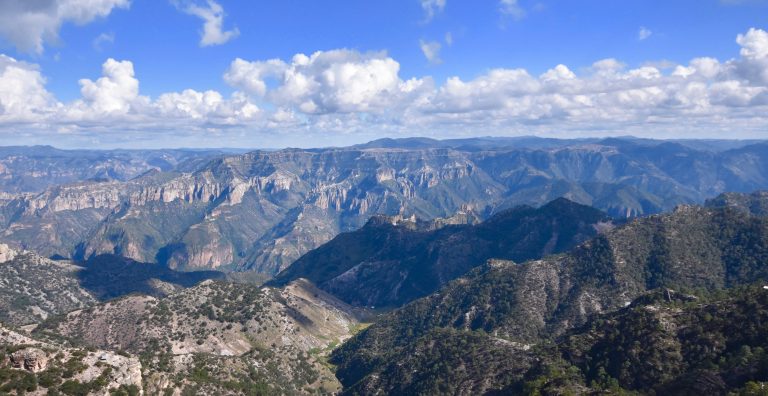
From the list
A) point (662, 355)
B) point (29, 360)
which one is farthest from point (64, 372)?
point (662, 355)

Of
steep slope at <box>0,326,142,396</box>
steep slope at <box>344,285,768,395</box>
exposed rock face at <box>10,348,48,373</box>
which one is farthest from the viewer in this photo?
exposed rock face at <box>10,348,48,373</box>

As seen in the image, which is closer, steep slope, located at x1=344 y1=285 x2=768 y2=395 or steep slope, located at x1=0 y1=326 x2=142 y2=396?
steep slope, located at x1=0 y1=326 x2=142 y2=396

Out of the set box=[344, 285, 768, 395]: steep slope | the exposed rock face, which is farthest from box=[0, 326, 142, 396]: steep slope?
box=[344, 285, 768, 395]: steep slope

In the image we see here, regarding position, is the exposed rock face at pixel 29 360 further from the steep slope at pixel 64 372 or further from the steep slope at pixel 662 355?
the steep slope at pixel 662 355

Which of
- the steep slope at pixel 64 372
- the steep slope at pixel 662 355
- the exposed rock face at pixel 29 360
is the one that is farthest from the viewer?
the exposed rock face at pixel 29 360

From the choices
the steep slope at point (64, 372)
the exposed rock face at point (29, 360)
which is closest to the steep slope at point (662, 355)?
the steep slope at point (64, 372)

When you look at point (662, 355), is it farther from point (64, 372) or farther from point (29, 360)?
point (29, 360)

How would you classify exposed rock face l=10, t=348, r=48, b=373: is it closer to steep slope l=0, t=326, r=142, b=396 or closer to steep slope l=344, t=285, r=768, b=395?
steep slope l=0, t=326, r=142, b=396

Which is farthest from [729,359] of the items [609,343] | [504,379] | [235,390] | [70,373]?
[70,373]

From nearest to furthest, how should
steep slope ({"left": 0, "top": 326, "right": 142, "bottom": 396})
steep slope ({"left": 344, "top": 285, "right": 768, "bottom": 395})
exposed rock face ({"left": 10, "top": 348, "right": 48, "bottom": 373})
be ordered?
steep slope ({"left": 0, "top": 326, "right": 142, "bottom": 396}) → steep slope ({"left": 344, "top": 285, "right": 768, "bottom": 395}) → exposed rock face ({"left": 10, "top": 348, "right": 48, "bottom": 373})
